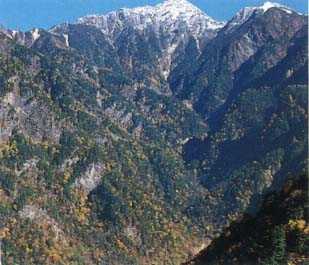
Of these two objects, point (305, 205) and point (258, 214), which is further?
point (258, 214)

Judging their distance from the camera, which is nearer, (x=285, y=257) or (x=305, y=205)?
(x=285, y=257)

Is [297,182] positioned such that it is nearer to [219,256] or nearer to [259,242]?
[219,256]

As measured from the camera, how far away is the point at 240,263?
103500 millimetres

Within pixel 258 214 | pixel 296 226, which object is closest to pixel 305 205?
pixel 296 226

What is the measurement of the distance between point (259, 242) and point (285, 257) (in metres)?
14.6

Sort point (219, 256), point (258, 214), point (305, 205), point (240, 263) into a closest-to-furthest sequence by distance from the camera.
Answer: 1. point (240, 263)
2. point (305, 205)
3. point (219, 256)
4. point (258, 214)

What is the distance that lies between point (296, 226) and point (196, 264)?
83.3ft

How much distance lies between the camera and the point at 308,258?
9281cm

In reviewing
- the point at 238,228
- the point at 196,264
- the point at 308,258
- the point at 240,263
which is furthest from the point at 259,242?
the point at 238,228

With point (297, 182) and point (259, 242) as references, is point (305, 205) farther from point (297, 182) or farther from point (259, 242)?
point (297, 182)

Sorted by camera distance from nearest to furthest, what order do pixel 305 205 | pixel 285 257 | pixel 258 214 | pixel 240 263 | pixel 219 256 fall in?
pixel 285 257 < pixel 240 263 < pixel 305 205 < pixel 219 256 < pixel 258 214

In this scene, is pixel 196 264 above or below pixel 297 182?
below

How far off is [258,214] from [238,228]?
6275 mm

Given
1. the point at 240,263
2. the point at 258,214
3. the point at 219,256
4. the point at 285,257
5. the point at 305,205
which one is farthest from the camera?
the point at 258,214
